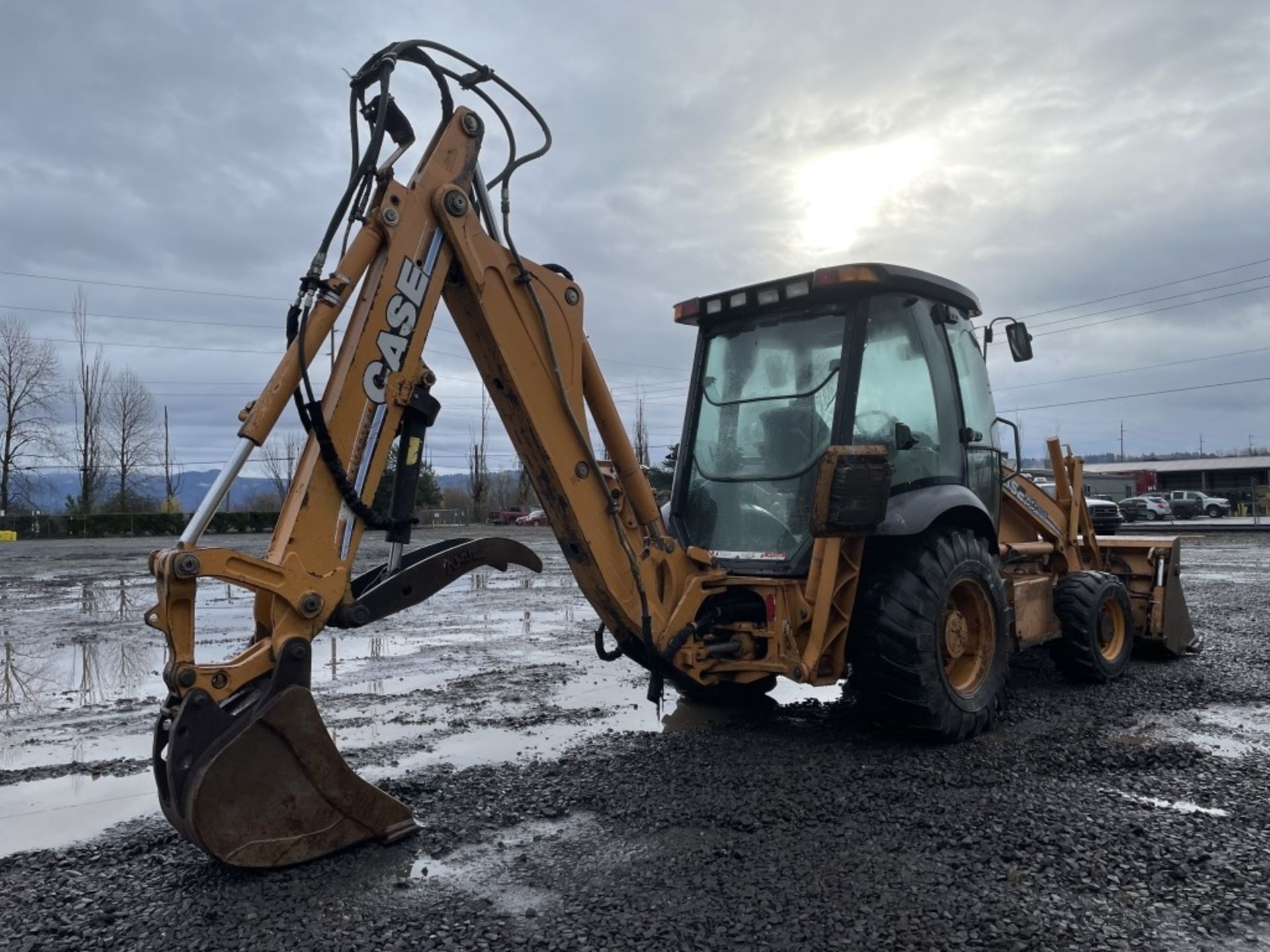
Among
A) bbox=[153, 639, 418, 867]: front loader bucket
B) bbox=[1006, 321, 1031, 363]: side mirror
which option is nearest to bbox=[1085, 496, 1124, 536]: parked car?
bbox=[1006, 321, 1031, 363]: side mirror

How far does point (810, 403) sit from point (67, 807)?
4.14 metres

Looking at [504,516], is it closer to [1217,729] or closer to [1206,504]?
[1206,504]

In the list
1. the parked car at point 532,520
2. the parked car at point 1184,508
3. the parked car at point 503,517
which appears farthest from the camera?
the parked car at point 503,517

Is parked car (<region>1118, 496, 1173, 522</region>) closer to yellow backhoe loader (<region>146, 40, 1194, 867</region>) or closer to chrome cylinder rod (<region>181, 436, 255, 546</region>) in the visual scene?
yellow backhoe loader (<region>146, 40, 1194, 867</region>)

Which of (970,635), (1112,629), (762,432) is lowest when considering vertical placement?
(1112,629)

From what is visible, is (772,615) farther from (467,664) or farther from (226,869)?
(467,664)

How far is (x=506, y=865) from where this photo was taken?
345 centimetres

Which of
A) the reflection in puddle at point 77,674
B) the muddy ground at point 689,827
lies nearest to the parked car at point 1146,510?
the muddy ground at point 689,827

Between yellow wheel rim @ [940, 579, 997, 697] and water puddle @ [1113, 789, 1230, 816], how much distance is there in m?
1.12

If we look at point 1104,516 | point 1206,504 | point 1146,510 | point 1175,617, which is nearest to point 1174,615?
point 1175,617

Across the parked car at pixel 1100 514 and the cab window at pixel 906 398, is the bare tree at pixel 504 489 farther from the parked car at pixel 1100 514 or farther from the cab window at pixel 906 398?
the cab window at pixel 906 398

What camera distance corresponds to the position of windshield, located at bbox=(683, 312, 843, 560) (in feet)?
17.4

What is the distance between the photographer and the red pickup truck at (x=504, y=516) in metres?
Result: 51.5

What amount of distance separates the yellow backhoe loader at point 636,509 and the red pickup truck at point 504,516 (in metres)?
44.8
